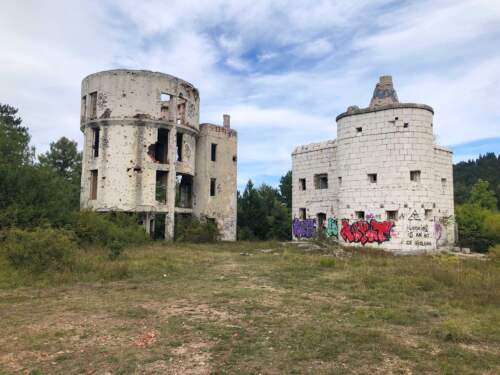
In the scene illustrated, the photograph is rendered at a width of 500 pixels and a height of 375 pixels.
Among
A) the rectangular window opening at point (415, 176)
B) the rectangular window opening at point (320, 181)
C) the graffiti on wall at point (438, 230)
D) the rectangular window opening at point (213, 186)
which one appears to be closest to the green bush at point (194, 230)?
the rectangular window opening at point (213, 186)

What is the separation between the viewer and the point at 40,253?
10.9m

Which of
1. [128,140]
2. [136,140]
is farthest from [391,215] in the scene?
[128,140]

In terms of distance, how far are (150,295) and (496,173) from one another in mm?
75132

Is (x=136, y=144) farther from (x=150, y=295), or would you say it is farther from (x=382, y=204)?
(x=150, y=295)

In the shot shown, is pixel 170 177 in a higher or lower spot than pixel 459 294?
higher

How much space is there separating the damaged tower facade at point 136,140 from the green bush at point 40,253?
1192 cm

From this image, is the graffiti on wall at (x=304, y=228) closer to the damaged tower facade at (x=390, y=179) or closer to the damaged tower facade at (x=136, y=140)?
the damaged tower facade at (x=390, y=179)

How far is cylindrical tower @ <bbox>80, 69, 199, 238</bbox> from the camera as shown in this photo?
2342 centimetres

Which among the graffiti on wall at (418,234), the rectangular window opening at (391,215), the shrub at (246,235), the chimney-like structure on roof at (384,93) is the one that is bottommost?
the shrub at (246,235)

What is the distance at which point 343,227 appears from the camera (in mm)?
20578

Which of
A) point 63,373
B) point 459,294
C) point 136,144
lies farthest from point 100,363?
point 136,144

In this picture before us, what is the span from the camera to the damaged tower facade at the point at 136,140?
23.5 metres

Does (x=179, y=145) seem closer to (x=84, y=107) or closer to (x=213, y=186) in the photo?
(x=213, y=186)

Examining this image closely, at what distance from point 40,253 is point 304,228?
53.0 ft
